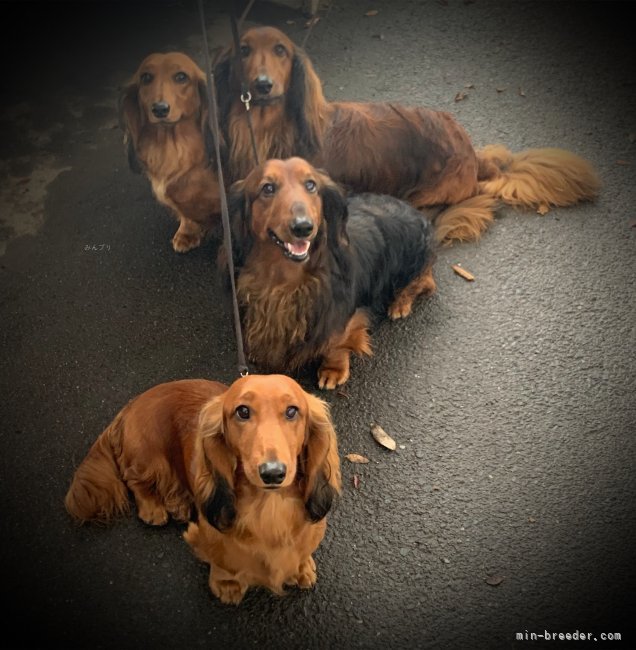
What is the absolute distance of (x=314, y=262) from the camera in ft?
9.06

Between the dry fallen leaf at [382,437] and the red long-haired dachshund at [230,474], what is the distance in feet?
2.21

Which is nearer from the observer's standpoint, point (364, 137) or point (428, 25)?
point (364, 137)

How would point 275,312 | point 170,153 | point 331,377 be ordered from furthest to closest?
point 170,153, point 331,377, point 275,312

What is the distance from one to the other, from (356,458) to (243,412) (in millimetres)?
1107

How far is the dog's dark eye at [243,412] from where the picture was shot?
6.20 feet

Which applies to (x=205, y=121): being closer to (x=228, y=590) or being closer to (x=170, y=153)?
(x=170, y=153)

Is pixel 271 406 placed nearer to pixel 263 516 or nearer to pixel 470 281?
pixel 263 516

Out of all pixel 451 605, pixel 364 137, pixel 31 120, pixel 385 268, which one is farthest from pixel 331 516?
pixel 31 120

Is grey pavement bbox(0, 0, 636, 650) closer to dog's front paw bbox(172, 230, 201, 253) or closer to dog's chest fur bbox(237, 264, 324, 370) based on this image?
dog's front paw bbox(172, 230, 201, 253)

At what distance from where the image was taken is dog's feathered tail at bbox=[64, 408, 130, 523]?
2439 mm

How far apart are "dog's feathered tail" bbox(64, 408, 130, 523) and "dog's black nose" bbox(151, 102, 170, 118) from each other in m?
1.55

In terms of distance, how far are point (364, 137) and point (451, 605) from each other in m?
2.42

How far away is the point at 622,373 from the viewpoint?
3.21m

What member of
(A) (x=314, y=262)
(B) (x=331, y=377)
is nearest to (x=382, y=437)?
(B) (x=331, y=377)
